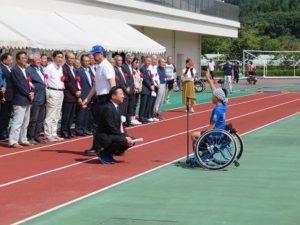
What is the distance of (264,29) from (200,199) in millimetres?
119275

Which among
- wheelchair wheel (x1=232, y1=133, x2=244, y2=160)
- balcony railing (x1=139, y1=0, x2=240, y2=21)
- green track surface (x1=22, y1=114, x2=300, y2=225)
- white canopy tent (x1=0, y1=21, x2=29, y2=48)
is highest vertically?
balcony railing (x1=139, y1=0, x2=240, y2=21)

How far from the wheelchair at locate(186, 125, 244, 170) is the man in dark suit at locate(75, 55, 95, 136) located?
Answer: 216 inches

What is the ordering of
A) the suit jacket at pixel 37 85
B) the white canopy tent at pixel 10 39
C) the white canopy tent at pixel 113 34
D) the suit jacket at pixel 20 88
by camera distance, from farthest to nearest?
the white canopy tent at pixel 113 34 → the white canopy tent at pixel 10 39 → the suit jacket at pixel 37 85 → the suit jacket at pixel 20 88

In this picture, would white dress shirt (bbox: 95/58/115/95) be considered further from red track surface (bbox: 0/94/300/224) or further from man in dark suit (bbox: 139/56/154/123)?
man in dark suit (bbox: 139/56/154/123)

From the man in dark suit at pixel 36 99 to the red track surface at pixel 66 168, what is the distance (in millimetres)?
625

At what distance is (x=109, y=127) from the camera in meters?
12.0

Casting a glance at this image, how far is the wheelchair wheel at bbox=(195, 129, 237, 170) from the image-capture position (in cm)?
1119

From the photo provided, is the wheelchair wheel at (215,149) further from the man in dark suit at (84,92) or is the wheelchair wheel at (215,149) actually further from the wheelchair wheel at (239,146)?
the man in dark suit at (84,92)

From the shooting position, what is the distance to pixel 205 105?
89.8ft

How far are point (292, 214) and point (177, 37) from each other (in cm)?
3600

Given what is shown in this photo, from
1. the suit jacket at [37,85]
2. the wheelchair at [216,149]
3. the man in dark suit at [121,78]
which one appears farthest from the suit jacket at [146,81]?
the wheelchair at [216,149]

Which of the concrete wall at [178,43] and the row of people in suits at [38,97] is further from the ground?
the concrete wall at [178,43]

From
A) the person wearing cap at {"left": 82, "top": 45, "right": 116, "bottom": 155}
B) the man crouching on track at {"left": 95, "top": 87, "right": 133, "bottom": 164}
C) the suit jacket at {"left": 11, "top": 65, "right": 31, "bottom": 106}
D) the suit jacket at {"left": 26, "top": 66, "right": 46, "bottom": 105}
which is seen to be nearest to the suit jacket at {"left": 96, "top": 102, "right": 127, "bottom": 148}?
the man crouching on track at {"left": 95, "top": 87, "right": 133, "bottom": 164}

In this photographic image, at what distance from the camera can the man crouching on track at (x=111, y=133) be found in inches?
469
